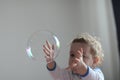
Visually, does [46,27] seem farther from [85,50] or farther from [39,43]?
[85,50]

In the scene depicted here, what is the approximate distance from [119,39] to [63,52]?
1.48 feet

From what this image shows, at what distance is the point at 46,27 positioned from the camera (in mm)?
2137

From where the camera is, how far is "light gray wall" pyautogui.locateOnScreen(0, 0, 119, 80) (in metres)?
2.07

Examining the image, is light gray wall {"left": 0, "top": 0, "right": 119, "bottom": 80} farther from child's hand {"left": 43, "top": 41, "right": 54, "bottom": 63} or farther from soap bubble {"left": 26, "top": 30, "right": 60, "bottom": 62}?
child's hand {"left": 43, "top": 41, "right": 54, "bottom": 63}

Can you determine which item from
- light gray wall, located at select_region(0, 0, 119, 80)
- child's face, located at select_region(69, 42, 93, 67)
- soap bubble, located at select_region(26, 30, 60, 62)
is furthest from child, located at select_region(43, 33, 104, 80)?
light gray wall, located at select_region(0, 0, 119, 80)

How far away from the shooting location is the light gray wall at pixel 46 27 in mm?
2066

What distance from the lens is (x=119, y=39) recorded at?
1957 millimetres

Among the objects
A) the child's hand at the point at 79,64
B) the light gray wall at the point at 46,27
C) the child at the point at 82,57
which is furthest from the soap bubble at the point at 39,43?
the light gray wall at the point at 46,27

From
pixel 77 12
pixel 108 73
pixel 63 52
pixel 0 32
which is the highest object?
pixel 77 12

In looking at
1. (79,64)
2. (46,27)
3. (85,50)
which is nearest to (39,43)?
(85,50)

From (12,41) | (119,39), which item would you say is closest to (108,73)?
(119,39)

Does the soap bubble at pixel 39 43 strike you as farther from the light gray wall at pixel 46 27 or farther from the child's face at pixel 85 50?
the light gray wall at pixel 46 27

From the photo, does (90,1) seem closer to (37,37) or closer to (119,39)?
(119,39)

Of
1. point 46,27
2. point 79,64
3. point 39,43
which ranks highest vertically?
point 46,27
